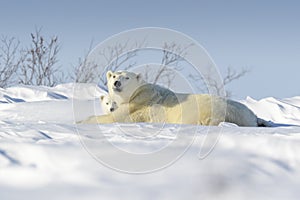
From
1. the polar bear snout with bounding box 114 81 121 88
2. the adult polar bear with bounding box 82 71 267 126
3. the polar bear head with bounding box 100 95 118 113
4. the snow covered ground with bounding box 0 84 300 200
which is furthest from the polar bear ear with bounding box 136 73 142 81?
the snow covered ground with bounding box 0 84 300 200

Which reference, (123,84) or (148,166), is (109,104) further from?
(148,166)

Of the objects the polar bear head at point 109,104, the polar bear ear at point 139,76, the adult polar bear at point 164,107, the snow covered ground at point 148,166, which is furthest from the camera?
the polar bear ear at point 139,76

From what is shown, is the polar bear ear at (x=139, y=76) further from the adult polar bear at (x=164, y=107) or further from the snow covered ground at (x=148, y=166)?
the snow covered ground at (x=148, y=166)

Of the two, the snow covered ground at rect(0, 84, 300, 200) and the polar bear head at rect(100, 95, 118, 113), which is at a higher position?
the snow covered ground at rect(0, 84, 300, 200)

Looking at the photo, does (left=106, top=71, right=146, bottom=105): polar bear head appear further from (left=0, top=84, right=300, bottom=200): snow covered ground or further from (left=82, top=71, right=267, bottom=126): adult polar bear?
(left=0, top=84, right=300, bottom=200): snow covered ground

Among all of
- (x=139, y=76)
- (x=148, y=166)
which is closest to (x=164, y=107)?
(x=139, y=76)

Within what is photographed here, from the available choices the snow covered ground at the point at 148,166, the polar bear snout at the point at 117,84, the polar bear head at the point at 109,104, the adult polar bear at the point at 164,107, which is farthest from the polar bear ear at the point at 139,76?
the snow covered ground at the point at 148,166

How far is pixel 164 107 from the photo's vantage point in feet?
15.2

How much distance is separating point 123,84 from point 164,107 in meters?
0.57

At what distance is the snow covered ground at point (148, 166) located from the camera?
56.6 inches

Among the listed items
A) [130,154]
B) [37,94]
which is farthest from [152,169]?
[37,94]

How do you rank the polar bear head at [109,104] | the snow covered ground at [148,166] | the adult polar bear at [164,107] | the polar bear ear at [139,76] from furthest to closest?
the polar bear ear at [139,76]
the polar bear head at [109,104]
the adult polar bear at [164,107]
the snow covered ground at [148,166]

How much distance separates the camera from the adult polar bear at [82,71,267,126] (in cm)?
436

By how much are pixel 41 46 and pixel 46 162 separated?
13.0m
